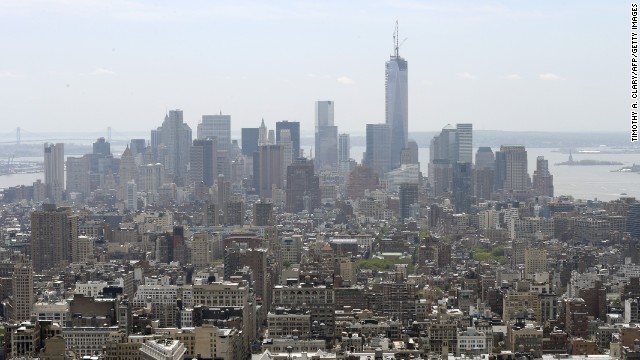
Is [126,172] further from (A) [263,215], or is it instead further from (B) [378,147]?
(A) [263,215]

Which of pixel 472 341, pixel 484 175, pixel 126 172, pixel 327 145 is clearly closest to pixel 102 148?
pixel 126 172

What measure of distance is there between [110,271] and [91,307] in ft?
31.2

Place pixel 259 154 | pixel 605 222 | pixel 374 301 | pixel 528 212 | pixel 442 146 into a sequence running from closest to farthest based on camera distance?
pixel 374 301, pixel 605 222, pixel 528 212, pixel 259 154, pixel 442 146

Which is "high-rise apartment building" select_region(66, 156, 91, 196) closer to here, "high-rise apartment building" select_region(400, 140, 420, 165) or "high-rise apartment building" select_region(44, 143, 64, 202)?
"high-rise apartment building" select_region(44, 143, 64, 202)

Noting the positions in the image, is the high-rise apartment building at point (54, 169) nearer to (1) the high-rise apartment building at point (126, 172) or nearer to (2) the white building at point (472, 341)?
(1) the high-rise apartment building at point (126, 172)

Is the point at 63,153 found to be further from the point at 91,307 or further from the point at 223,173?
the point at 91,307

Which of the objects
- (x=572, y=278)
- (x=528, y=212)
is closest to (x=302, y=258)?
(x=572, y=278)

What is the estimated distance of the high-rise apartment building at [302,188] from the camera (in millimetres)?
64625

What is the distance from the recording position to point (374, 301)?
3055cm

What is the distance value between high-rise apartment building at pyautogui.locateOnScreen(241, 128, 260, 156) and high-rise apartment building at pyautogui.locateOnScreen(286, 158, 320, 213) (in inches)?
553

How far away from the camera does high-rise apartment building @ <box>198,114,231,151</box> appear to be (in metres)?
85.1

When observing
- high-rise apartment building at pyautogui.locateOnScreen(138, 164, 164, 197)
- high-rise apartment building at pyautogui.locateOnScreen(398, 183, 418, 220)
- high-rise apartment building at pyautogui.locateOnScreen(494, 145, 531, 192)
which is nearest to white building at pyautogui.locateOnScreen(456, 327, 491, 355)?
high-rise apartment building at pyautogui.locateOnScreen(398, 183, 418, 220)

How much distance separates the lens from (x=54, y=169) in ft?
251

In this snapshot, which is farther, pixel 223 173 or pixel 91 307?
pixel 223 173
